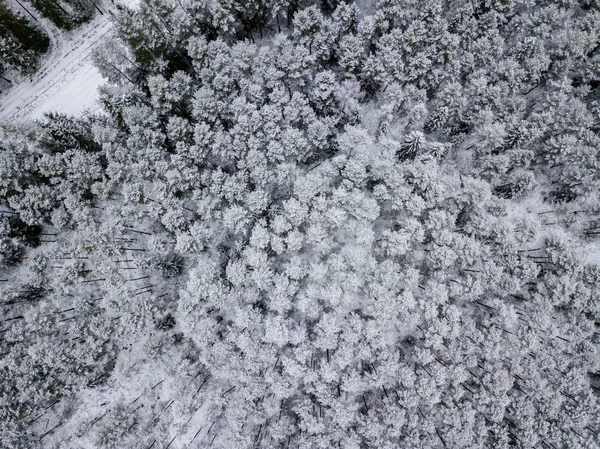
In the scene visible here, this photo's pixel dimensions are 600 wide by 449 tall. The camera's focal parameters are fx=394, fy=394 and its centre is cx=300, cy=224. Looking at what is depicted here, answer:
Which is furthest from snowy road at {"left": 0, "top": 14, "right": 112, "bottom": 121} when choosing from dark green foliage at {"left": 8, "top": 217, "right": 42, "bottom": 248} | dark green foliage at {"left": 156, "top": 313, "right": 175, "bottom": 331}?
dark green foliage at {"left": 156, "top": 313, "right": 175, "bottom": 331}

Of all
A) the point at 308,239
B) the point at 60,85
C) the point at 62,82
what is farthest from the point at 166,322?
the point at 62,82

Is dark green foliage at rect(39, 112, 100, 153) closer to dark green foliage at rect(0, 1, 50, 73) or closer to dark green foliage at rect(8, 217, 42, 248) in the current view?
dark green foliage at rect(8, 217, 42, 248)

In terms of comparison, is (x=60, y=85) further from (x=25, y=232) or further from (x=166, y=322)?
(x=166, y=322)

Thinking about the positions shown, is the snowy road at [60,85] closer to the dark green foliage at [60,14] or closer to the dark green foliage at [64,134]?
the dark green foliage at [60,14]

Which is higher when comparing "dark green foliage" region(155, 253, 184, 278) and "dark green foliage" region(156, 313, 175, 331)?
"dark green foliage" region(155, 253, 184, 278)

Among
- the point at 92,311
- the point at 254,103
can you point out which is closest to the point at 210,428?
the point at 92,311

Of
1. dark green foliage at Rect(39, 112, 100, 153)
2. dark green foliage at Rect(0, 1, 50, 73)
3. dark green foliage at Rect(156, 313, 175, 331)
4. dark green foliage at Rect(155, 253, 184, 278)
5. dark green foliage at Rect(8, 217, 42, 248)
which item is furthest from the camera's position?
dark green foliage at Rect(0, 1, 50, 73)

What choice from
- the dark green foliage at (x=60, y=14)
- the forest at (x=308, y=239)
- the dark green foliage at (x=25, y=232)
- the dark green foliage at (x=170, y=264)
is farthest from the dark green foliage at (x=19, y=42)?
the dark green foliage at (x=170, y=264)
